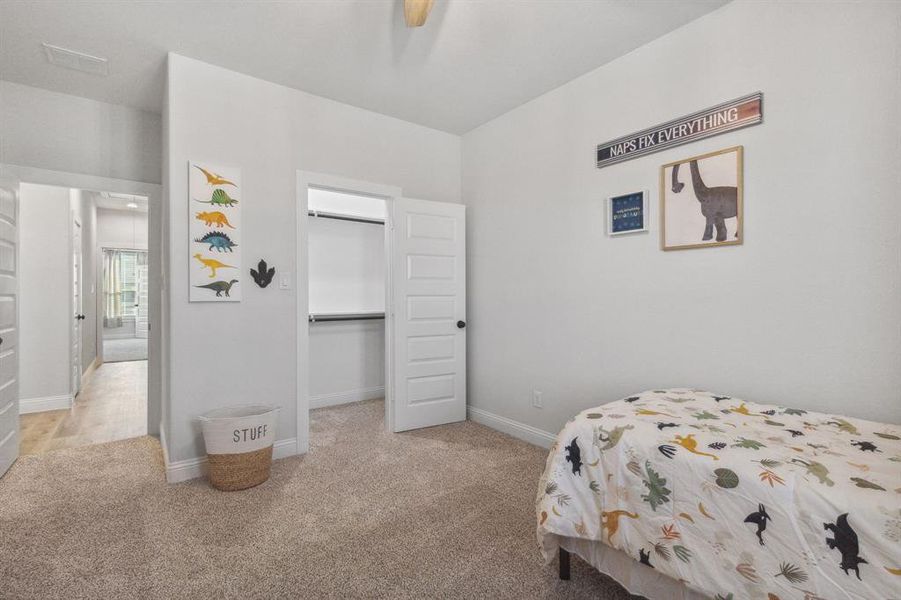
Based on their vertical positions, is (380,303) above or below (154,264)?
below

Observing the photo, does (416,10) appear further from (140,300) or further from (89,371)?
(140,300)

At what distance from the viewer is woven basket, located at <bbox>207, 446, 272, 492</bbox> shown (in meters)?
2.50

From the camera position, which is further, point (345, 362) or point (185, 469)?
point (345, 362)

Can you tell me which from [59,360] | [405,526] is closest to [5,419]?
[59,360]

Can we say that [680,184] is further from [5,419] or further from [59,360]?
[59,360]

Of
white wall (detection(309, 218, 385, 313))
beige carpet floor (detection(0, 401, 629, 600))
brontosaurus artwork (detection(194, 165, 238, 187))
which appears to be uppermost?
brontosaurus artwork (detection(194, 165, 238, 187))

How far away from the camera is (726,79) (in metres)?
2.26

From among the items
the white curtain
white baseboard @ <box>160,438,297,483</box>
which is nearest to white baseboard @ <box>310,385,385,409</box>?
white baseboard @ <box>160,438,297,483</box>

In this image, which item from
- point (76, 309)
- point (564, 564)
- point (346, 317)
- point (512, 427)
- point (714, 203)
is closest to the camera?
point (564, 564)

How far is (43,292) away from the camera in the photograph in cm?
424

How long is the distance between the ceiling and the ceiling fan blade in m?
0.30

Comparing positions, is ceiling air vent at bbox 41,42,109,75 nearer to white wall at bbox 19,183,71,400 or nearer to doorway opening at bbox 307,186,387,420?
doorway opening at bbox 307,186,387,420

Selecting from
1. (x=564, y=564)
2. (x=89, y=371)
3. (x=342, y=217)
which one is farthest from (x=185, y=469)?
(x=89, y=371)

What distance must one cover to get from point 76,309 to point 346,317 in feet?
11.0
